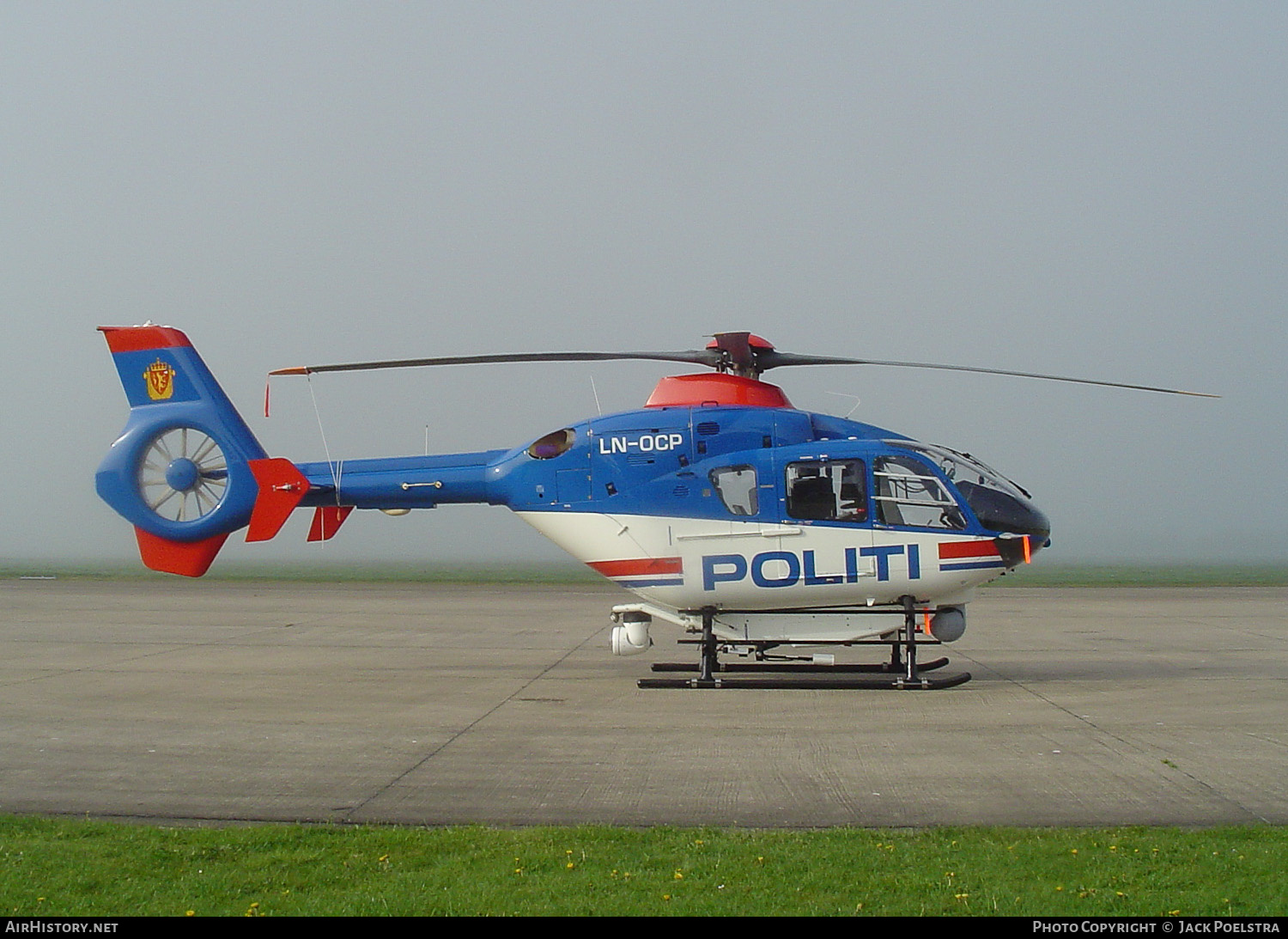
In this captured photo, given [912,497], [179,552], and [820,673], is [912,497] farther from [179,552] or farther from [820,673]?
[179,552]

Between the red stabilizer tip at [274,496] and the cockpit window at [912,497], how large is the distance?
308 inches

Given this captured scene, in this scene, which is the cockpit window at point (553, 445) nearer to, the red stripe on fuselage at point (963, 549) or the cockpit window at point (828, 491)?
the cockpit window at point (828, 491)

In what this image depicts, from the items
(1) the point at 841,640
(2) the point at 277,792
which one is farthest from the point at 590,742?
(1) the point at 841,640

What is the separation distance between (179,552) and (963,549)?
1084cm

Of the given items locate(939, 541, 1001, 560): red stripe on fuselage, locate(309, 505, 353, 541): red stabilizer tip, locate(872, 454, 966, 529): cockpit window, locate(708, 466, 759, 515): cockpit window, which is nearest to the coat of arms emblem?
locate(309, 505, 353, 541): red stabilizer tip

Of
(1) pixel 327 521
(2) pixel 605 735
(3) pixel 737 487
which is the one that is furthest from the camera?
(1) pixel 327 521

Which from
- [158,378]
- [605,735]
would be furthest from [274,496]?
[605,735]

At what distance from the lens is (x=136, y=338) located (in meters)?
15.2

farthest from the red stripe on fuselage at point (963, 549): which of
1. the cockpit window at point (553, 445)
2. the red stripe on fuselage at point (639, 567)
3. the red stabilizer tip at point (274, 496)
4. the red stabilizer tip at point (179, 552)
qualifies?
the red stabilizer tip at point (179, 552)

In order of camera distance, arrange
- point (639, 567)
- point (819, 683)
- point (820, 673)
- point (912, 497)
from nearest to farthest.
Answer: point (819, 683) → point (912, 497) → point (639, 567) → point (820, 673)

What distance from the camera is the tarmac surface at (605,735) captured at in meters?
7.04

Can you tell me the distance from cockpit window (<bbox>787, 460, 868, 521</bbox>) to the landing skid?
1335 mm

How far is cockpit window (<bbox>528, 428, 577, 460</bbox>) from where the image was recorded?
1386 cm

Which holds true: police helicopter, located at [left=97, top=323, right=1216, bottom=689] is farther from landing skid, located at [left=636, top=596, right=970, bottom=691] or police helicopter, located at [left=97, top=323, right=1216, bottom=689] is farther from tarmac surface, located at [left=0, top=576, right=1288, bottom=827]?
tarmac surface, located at [left=0, top=576, right=1288, bottom=827]
